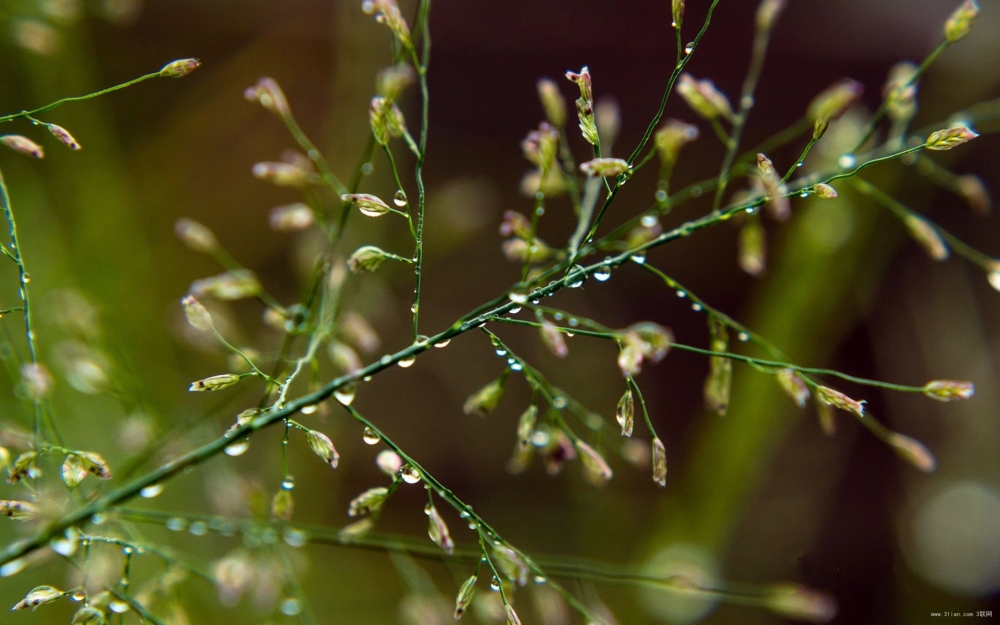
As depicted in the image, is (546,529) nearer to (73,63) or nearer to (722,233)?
(722,233)

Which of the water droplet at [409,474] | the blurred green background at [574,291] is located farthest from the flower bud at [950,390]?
the blurred green background at [574,291]

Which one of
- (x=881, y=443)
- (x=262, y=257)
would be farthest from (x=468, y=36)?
(x=881, y=443)

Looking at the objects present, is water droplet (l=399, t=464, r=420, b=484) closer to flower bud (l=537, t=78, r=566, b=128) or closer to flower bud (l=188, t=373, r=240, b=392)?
flower bud (l=188, t=373, r=240, b=392)

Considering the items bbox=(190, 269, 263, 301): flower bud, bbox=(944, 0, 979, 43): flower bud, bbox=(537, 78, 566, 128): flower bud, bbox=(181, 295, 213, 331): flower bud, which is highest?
bbox=(944, 0, 979, 43): flower bud

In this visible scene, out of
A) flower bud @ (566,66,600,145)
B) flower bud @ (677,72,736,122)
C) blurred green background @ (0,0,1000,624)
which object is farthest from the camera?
blurred green background @ (0,0,1000,624)

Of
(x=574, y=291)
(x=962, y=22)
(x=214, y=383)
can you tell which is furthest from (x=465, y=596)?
(x=574, y=291)

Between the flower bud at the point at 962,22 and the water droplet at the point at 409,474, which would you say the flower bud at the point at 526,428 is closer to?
the water droplet at the point at 409,474

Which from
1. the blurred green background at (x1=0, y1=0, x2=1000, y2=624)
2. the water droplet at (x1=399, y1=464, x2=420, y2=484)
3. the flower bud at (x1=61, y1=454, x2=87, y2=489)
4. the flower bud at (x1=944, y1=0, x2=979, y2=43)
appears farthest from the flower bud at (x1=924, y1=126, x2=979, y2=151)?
the blurred green background at (x1=0, y1=0, x2=1000, y2=624)
